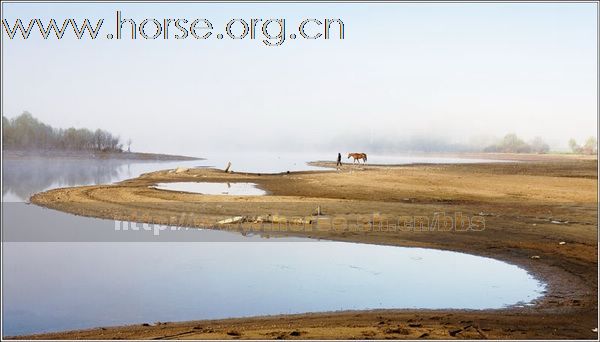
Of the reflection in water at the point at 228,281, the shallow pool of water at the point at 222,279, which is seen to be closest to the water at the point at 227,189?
the shallow pool of water at the point at 222,279

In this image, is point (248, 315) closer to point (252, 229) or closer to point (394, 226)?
point (252, 229)

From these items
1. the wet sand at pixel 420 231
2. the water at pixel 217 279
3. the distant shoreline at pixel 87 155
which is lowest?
the water at pixel 217 279

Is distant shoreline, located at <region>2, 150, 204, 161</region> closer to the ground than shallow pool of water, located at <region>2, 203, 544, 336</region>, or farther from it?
farther from it

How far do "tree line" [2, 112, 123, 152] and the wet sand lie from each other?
73.5 meters

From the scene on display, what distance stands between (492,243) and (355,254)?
12.9 feet

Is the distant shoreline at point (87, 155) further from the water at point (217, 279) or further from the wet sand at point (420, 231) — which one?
the water at point (217, 279)

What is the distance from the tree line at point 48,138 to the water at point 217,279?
316 feet

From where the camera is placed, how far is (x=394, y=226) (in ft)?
60.1

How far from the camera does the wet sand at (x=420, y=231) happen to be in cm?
798

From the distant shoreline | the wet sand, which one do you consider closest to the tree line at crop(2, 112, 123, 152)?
the distant shoreline

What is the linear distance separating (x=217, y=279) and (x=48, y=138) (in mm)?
110785

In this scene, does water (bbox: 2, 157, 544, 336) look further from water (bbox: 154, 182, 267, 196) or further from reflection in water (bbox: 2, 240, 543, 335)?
water (bbox: 154, 182, 267, 196)

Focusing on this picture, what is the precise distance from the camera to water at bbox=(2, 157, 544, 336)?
9.30 metres

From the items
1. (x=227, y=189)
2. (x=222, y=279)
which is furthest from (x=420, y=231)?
(x=227, y=189)
